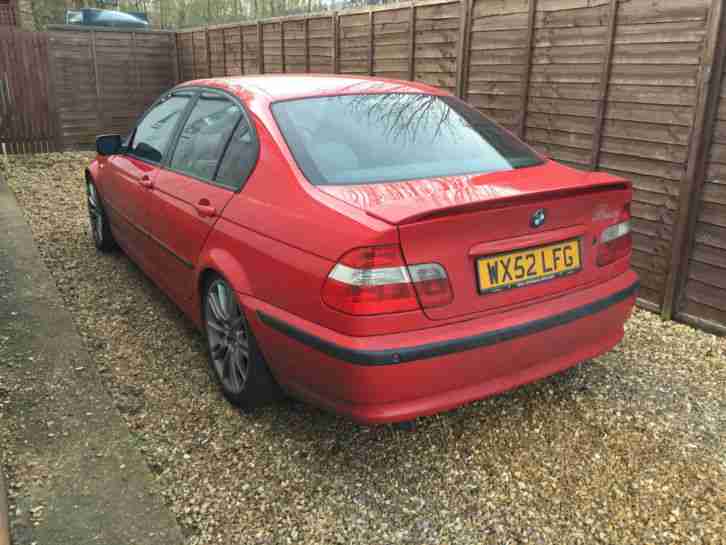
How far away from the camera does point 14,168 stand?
9.98 m

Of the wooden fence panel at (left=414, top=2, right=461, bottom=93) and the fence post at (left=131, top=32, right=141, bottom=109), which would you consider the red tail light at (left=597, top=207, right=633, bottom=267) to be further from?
the fence post at (left=131, top=32, right=141, bottom=109)

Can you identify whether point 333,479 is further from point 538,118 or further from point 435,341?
point 538,118

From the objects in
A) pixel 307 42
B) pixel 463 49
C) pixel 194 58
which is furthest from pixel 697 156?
pixel 194 58

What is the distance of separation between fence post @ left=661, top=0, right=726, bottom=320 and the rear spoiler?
1.92m

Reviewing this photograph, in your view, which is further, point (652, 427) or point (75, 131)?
point (75, 131)

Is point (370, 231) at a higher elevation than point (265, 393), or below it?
higher

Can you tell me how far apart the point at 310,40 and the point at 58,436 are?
6.62m

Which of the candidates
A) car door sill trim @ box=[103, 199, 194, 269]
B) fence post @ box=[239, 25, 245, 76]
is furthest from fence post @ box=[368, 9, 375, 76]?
fence post @ box=[239, 25, 245, 76]

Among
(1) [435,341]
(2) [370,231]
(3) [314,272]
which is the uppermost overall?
(2) [370,231]

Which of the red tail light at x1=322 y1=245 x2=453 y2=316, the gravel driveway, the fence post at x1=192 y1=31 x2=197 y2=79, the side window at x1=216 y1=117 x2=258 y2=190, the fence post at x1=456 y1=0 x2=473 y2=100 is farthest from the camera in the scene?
the fence post at x1=192 y1=31 x2=197 y2=79

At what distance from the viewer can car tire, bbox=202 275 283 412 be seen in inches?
109

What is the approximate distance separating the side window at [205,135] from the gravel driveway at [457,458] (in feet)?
3.53

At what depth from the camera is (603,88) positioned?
4449 millimetres

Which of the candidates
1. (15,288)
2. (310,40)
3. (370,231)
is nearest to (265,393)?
(370,231)
